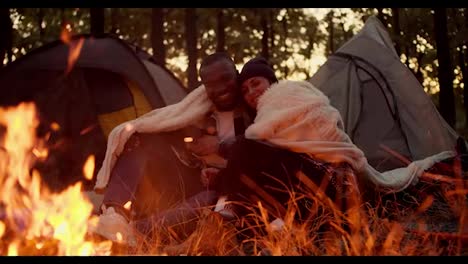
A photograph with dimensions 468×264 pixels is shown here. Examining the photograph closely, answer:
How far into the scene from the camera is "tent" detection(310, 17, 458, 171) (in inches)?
222

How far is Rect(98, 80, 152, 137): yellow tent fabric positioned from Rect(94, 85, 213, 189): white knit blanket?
7.95 feet

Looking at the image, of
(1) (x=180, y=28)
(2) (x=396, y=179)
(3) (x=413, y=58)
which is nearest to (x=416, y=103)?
(2) (x=396, y=179)

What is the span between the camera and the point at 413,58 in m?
19.3

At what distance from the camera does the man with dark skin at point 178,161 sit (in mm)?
3416

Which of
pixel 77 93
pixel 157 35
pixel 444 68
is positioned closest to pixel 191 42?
pixel 157 35

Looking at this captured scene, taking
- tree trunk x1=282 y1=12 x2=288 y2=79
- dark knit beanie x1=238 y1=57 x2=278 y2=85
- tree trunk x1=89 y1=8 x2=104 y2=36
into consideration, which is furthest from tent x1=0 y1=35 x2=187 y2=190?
tree trunk x1=282 y1=12 x2=288 y2=79

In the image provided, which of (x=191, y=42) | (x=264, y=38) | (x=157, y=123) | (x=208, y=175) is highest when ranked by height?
(x=157, y=123)

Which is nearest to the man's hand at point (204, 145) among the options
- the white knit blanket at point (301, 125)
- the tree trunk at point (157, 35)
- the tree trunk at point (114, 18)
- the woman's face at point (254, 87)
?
the woman's face at point (254, 87)

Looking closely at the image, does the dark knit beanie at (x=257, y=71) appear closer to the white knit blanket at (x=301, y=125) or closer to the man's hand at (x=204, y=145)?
the white knit blanket at (x=301, y=125)

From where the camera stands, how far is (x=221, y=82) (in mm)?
3699

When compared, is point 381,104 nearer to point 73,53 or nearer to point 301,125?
point 301,125

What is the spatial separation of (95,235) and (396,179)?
202cm

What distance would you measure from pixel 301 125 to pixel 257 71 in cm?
48
